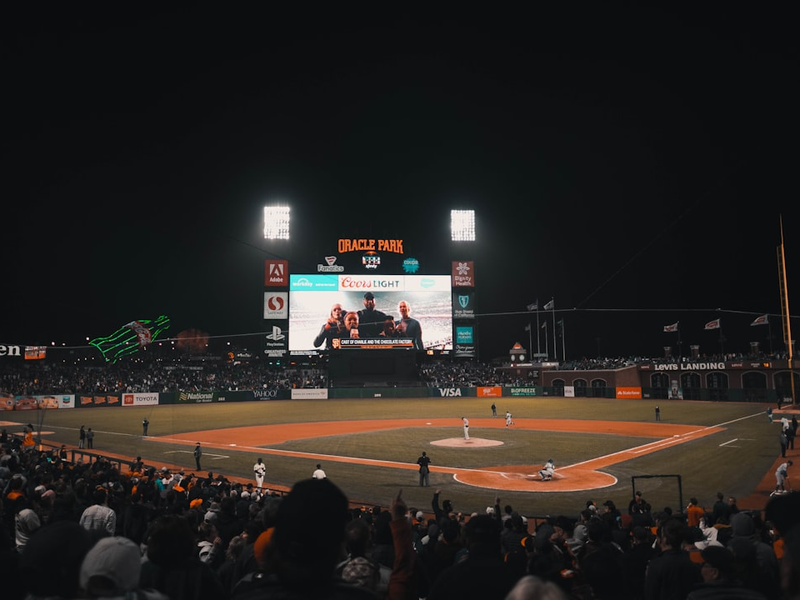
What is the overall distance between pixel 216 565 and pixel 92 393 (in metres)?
67.5

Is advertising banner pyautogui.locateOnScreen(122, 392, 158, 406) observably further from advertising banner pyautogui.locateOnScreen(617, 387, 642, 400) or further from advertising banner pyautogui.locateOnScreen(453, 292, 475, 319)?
advertising banner pyautogui.locateOnScreen(617, 387, 642, 400)

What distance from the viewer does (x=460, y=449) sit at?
3219cm

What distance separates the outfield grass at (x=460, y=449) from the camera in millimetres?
20812

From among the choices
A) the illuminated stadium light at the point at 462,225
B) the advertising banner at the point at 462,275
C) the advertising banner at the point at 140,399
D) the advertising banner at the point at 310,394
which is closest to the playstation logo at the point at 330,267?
the advertising banner at the point at 462,275

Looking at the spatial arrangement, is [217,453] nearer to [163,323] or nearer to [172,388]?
[172,388]

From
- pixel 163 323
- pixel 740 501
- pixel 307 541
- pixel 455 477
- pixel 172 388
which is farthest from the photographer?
pixel 163 323

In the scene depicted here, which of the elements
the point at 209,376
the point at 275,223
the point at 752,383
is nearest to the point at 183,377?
the point at 209,376

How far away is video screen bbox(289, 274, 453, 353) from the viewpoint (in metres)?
72.8

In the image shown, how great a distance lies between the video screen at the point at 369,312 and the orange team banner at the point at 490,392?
747cm

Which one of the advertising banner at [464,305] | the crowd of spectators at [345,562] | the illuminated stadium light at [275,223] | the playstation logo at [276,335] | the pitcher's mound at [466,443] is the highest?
the illuminated stadium light at [275,223]

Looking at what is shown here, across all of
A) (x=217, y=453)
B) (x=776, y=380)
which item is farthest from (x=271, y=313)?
(x=776, y=380)

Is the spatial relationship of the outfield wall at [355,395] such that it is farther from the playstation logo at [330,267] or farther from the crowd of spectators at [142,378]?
the playstation logo at [330,267]

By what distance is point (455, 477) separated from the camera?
78.9 ft

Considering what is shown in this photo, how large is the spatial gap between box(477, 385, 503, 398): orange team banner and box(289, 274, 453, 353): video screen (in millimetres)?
7469
